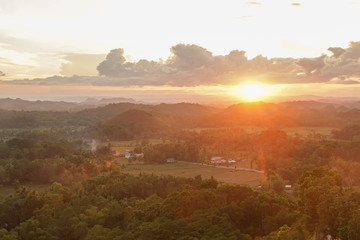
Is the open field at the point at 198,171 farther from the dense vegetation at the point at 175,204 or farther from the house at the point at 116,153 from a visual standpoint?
the house at the point at 116,153

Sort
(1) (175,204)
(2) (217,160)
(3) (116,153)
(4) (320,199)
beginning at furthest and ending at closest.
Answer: (3) (116,153) → (2) (217,160) → (1) (175,204) → (4) (320,199)

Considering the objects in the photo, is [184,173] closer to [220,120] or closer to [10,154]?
[10,154]

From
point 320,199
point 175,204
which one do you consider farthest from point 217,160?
point 320,199

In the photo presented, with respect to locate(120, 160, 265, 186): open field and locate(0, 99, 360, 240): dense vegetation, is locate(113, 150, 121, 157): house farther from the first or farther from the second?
locate(0, 99, 360, 240): dense vegetation

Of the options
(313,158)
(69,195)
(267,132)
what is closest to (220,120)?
(267,132)

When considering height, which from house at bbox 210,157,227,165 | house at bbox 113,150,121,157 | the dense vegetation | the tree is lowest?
house at bbox 113,150,121,157

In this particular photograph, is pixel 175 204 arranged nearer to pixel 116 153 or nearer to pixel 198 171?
pixel 198 171

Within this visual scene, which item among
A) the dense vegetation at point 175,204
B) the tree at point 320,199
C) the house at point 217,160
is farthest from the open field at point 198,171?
the tree at point 320,199

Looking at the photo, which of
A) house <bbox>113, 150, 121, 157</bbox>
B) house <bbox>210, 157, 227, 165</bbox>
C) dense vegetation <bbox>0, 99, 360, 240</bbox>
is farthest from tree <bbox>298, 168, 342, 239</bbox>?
house <bbox>113, 150, 121, 157</bbox>
